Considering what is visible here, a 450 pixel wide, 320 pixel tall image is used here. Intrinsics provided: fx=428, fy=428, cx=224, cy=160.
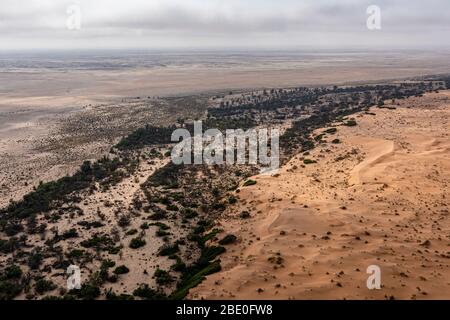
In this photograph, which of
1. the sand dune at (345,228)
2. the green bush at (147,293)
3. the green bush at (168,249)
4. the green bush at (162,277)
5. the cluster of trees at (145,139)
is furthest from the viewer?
the cluster of trees at (145,139)

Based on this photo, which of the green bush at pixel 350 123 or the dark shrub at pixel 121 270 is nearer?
the dark shrub at pixel 121 270

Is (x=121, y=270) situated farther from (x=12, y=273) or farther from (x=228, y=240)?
(x=228, y=240)

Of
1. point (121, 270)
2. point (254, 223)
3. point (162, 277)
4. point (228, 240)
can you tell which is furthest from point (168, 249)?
point (254, 223)

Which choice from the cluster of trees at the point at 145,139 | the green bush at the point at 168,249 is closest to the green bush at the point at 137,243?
the green bush at the point at 168,249

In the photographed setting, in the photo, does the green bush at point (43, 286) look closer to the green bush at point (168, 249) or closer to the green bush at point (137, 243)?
the green bush at point (137, 243)

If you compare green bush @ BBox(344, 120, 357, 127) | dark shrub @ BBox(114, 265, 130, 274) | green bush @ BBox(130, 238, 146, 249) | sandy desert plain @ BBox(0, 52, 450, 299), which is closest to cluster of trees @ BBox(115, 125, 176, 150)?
sandy desert plain @ BBox(0, 52, 450, 299)

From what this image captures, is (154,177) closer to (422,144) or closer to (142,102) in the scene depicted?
(422,144)
